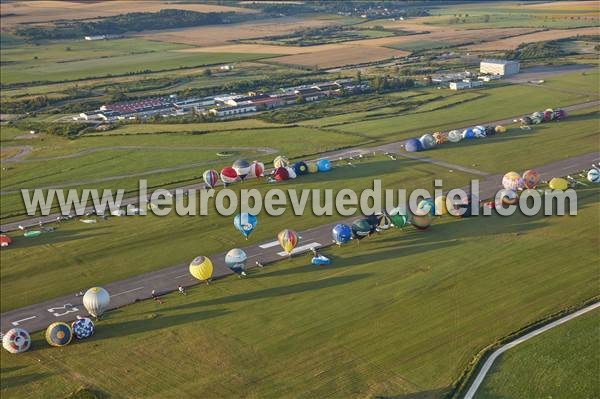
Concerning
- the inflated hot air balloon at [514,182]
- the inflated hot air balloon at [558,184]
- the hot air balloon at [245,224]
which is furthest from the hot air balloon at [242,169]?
A: the inflated hot air balloon at [558,184]

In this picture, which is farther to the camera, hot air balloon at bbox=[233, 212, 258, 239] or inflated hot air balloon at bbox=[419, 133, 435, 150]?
inflated hot air balloon at bbox=[419, 133, 435, 150]

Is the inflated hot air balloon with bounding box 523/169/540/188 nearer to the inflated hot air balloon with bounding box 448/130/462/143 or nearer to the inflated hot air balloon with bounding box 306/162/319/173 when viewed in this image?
the inflated hot air balloon with bounding box 448/130/462/143

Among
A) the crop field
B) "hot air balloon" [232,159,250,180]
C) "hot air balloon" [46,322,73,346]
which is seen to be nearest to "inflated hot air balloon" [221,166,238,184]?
"hot air balloon" [232,159,250,180]

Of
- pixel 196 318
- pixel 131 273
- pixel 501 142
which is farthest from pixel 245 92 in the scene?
pixel 196 318

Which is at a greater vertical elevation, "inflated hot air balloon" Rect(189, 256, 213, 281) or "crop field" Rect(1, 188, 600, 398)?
"inflated hot air balloon" Rect(189, 256, 213, 281)

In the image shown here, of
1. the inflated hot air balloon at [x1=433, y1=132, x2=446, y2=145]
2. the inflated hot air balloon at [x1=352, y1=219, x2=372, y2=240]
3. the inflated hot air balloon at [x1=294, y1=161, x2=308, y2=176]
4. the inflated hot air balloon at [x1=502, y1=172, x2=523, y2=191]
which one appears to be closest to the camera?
the inflated hot air balloon at [x1=352, y1=219, x2=372, y2=240]

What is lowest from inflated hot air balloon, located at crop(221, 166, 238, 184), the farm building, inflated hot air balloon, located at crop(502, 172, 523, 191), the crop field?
the crop field

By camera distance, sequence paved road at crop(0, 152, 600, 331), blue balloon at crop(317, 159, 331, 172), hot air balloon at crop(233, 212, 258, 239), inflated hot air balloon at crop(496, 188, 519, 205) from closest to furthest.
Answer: paved road at crop(0, 152, 600, 331) < hot air balloon at crop(233, 212, 258, 239) < inflated hot air balloon at crop(496, 188, 519, 205) < blue balloon at crop(317, 159, 331, 172)
